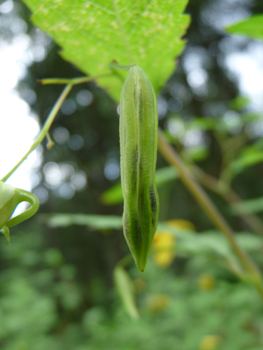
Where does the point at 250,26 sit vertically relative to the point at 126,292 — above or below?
above

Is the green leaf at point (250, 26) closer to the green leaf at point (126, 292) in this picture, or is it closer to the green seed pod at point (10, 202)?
the green seed pod at point (10, 202)

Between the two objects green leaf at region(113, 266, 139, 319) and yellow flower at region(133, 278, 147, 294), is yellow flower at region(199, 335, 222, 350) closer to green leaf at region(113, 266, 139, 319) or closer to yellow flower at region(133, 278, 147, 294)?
yellow flower at region(133, 278, 147, 294)

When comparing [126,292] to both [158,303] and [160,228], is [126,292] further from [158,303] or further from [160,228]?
[158,303]

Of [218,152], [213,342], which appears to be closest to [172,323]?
[213,342]

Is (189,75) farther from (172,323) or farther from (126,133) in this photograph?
(126,133)

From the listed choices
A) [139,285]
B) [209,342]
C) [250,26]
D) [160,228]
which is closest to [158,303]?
[139,285]

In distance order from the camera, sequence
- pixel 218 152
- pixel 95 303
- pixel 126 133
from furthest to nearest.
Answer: pixel 218 152 < pixel 95 303 < pixel 126 133

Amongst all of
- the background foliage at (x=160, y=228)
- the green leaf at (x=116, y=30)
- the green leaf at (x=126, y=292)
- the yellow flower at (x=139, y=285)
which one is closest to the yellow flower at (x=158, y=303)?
the background foliage at (x=160, y=228)
